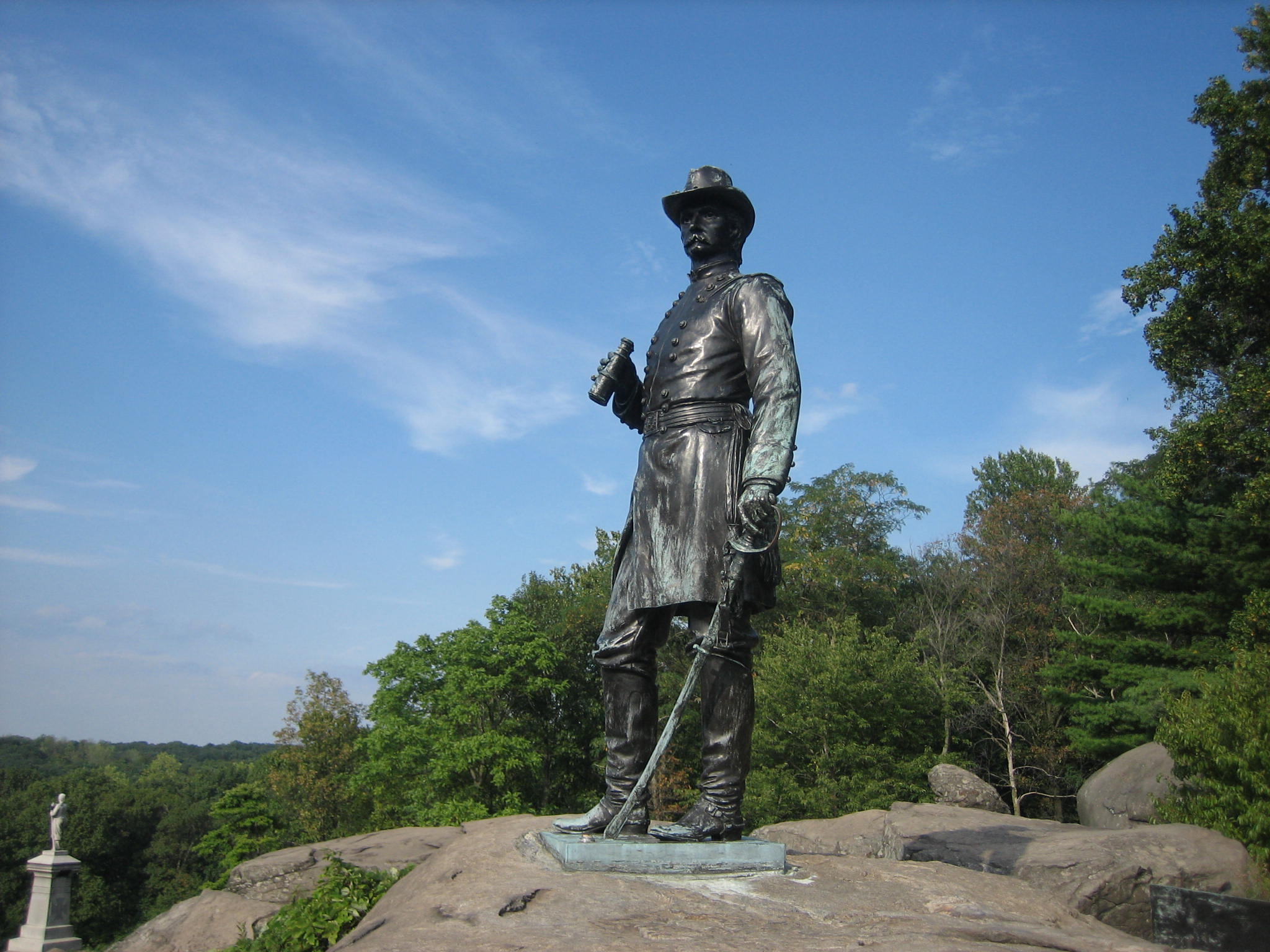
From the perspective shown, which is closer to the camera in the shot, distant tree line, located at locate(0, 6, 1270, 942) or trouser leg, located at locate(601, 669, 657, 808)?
trouser leg, located at locate(601, 669, 657, 808)

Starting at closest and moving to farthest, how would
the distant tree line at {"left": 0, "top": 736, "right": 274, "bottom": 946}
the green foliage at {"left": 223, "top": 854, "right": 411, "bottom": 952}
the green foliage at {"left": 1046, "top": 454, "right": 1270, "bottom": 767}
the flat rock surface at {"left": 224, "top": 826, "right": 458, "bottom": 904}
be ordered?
the green foliage at {"left": 223, "top": 854, "right": 411, "bottom": 952} → the flat rock surface at {"left": 224, "top": 826, "right": 458, "bottom": 904} → the green foliage at {"left": 1046, "top": 454, "right": 1270, "bottom": 767} → the distant tree line at {"left": 0, "top": 736, "right": 274, "bottom": 946}

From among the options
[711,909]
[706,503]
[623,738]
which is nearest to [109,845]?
[623,738]

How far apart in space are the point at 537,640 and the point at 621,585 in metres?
25.8

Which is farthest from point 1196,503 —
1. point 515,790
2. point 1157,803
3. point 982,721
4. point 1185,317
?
point 515,790

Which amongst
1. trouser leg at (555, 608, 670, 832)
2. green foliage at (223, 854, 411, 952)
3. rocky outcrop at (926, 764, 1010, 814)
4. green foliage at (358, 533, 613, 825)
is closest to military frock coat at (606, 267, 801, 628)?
trouser leg at (555, 608, 670, 832)

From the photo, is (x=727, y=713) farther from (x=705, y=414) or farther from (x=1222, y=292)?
(x=1222, y=292)

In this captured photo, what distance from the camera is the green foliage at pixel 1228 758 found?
32.5ft

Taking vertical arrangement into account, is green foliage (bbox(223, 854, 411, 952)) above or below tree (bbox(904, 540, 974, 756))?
below

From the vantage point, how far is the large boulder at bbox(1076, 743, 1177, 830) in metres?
16.0

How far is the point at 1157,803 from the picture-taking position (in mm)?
13211

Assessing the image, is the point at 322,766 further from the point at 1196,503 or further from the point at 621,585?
the point at 621,585

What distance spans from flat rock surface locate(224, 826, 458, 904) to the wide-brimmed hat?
6122 mm

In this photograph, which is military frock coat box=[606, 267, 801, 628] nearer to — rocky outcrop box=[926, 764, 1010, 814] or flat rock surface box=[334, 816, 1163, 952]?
flat rock surface box=[334, 816, 1163, 952]

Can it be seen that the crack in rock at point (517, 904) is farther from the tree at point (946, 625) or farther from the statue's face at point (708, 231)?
the tree at point (946, 625)
